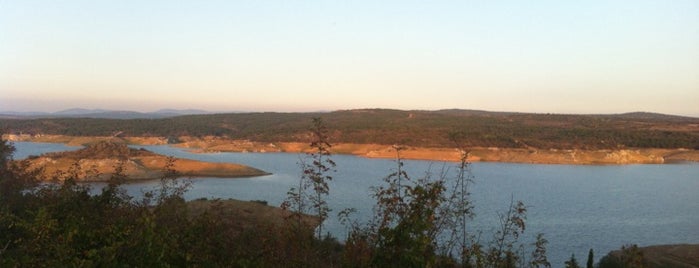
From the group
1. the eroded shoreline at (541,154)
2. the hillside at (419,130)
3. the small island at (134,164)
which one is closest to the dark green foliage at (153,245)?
the small island at (134,164)

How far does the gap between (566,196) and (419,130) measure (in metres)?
39.5

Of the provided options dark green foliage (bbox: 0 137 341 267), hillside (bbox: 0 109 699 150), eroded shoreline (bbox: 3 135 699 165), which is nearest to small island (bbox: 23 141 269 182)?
eroded shoreline (bbox: 3 135 699 165)

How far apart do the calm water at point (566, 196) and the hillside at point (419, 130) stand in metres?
9.37

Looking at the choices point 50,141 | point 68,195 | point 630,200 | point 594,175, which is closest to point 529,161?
point 594,175

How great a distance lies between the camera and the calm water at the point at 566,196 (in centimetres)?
2223

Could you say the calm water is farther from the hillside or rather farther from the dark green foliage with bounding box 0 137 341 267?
the hillside

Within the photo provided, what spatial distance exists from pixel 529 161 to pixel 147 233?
5871 cm

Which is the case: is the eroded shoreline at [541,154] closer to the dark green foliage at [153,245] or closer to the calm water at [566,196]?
the calm water at [566,196]

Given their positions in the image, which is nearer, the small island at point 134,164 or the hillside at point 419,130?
the small island at point 134,164

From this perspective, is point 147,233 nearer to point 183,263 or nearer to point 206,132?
point 183,263

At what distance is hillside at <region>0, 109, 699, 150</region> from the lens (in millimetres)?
64562

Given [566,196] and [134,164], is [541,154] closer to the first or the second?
[566,196]

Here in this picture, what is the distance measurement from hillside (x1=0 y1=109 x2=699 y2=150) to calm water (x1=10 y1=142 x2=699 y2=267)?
30.7ft

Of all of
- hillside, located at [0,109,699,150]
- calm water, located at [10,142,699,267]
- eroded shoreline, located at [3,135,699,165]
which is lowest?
calm water, located at [10,142,699,267]
